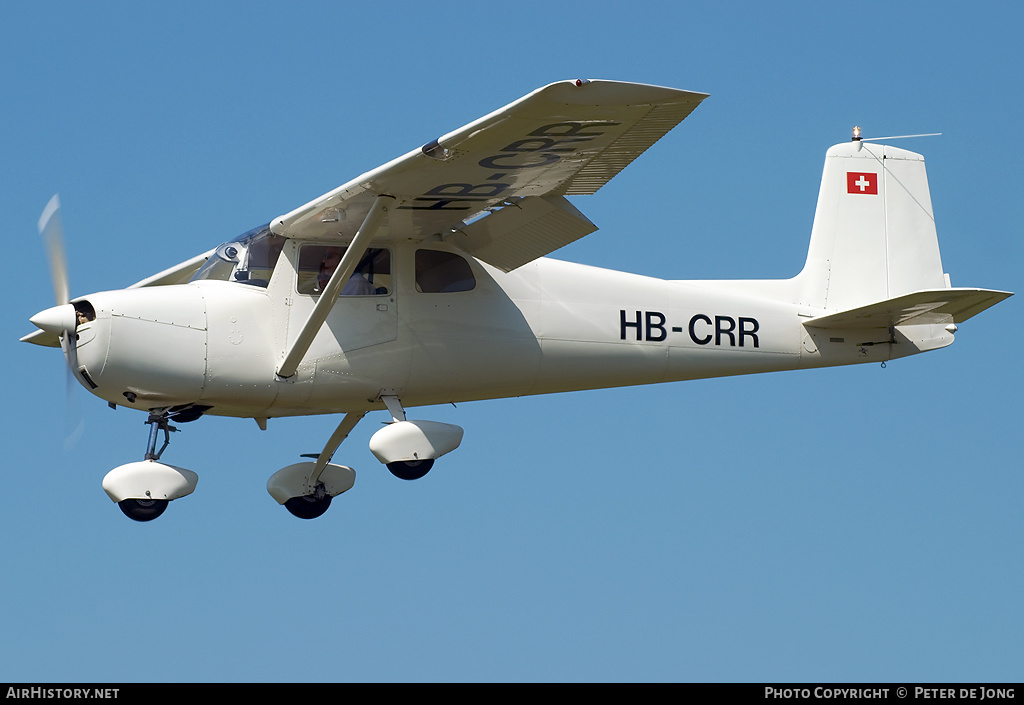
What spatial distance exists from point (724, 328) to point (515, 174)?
10.4 ft

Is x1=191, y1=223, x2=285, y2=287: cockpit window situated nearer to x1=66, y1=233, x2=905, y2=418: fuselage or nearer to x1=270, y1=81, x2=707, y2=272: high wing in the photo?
x1=66, y1=233, x2=905, y2=418: fuselage

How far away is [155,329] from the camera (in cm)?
1245

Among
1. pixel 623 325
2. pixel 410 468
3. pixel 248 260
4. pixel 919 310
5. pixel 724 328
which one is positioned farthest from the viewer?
pixel 919 310

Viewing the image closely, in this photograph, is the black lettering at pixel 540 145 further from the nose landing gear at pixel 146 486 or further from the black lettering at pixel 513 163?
the nose landing gear at pixel 146 486

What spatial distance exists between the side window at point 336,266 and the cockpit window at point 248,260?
266mm

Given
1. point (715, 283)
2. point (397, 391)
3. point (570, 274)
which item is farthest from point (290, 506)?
point (715, 283)

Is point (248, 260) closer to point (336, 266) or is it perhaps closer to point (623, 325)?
point (336, 266)

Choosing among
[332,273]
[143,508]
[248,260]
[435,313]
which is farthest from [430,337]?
[143,508]

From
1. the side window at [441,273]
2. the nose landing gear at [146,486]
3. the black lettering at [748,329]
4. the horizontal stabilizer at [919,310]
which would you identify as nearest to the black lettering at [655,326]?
the black lettering at [748,329]

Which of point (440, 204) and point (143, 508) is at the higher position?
point (440, 204)

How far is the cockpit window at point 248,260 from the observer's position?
42.7 ft

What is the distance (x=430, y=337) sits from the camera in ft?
43.5
